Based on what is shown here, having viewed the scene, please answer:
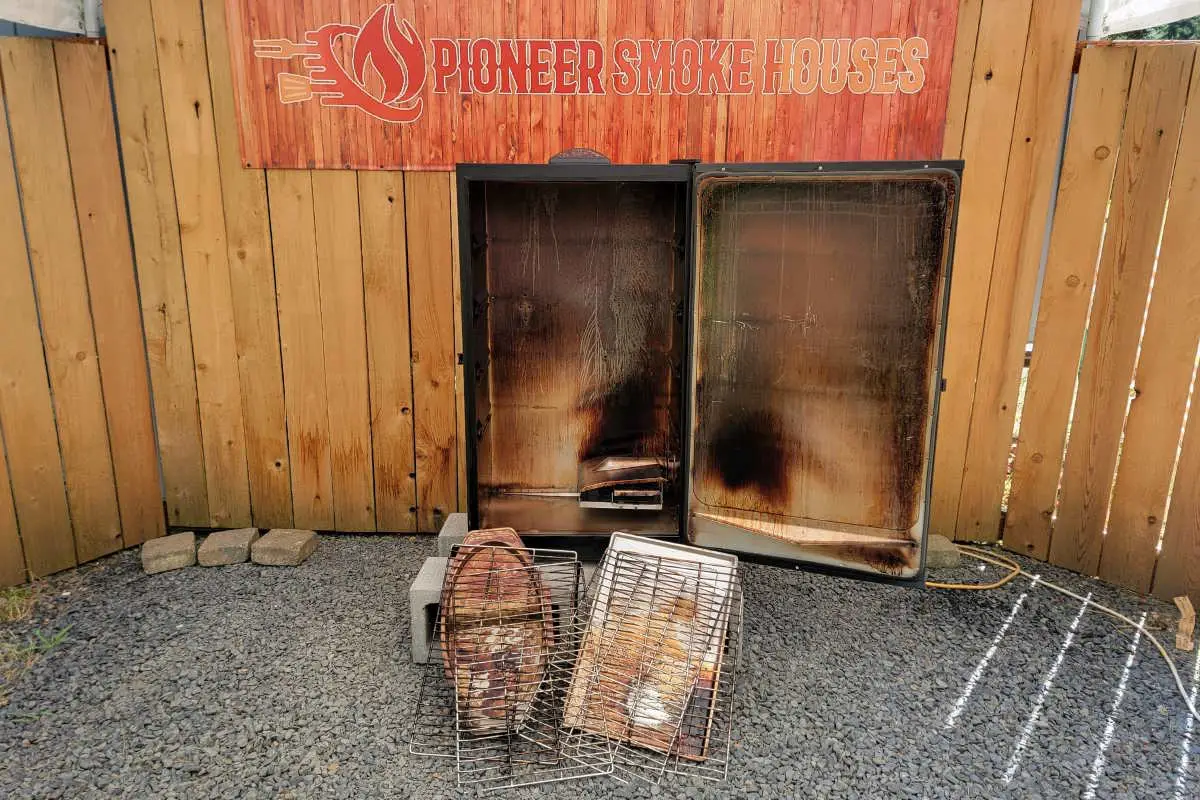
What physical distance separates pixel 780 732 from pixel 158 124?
3.13 m

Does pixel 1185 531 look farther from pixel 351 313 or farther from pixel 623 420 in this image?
pixel 351 313

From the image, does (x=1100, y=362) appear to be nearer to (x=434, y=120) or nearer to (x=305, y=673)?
(x=434, y=120)

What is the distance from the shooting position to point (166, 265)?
3168 mm

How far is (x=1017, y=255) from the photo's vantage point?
3.07m

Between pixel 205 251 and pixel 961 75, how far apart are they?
304 centimetres

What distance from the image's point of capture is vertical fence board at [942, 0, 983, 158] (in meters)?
2.88

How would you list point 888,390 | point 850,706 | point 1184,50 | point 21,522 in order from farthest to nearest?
point 21,522 → point 1184,50 → point 888,390 → point 850,706

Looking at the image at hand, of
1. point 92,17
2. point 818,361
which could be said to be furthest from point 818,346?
point 92,17

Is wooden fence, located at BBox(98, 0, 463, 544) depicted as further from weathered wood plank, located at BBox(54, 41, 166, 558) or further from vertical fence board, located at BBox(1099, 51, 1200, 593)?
vertical fence board, located at BBox(1099, 51, 1200, 593)

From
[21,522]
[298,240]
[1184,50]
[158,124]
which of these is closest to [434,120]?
[298,240]

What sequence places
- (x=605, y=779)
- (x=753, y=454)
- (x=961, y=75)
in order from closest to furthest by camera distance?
(x=605, y=779)
(x=753, y=454)
(x=961, y=75)

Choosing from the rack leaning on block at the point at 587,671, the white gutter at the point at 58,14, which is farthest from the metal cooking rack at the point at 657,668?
the white gutter at the point at 58,14

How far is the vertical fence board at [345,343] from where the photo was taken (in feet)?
10.2

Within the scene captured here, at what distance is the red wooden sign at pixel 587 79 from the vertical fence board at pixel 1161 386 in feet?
2.78
